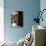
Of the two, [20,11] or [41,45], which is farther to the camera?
[20,11]

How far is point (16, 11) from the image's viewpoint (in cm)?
555

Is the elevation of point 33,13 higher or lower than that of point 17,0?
lower

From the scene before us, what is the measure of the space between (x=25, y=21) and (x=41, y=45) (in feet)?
9.53

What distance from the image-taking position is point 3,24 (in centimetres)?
543

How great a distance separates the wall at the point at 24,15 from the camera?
545 cm

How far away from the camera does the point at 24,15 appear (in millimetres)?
5602

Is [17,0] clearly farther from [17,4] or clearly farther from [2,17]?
[2,17]

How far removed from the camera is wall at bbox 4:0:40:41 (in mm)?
5449

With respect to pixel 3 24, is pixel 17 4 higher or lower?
higher

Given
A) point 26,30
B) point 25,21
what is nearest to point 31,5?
point 25,21

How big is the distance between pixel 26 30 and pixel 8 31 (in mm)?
753

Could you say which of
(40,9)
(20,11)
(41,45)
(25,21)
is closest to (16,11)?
(20,11)

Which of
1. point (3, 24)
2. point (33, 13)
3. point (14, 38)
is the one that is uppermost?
point (33, 13)

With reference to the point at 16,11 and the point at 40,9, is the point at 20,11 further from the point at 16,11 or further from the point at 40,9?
the point at 40,9
